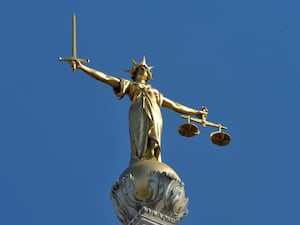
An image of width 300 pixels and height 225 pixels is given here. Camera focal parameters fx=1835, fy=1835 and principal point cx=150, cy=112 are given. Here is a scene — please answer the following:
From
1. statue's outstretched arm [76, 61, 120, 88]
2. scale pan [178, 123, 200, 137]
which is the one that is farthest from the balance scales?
statue's outstretched arm [76, 61, 120, 88]

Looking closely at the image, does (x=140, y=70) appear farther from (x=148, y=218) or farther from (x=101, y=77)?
(x=148, y=218)

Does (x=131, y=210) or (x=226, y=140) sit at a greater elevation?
(x=226, y=140)

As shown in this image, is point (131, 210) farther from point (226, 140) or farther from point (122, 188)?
point (226, 140)

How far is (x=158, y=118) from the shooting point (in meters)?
47.0

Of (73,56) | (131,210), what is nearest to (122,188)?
(131,210)

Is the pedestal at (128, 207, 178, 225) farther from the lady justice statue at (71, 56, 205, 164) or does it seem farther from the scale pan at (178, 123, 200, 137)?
the scale pan at (178, 123, 200, 137)

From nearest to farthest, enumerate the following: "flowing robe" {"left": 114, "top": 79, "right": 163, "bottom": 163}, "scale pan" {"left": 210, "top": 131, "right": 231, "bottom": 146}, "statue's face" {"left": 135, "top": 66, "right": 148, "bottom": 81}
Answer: "flowing robe" {"left": 114, "top": 79, "right": 163, "bottom": 163} < "statue's face" {"left": 135, "top": 66, "right": 148, "bottom": 81} < "scale pan" {"left": 210, "top": 131, "right": 231, "bottom": 146}

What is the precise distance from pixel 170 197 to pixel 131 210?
1.01 m

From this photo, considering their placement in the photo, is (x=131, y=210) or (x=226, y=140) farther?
(x=226, y=140)

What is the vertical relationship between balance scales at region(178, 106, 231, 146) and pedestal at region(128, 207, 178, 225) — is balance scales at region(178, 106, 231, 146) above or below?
above

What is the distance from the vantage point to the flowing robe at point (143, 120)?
152ft

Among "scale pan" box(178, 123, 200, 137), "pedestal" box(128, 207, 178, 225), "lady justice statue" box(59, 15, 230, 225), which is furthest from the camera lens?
"scale pan" box(178, 123, 200, 137)

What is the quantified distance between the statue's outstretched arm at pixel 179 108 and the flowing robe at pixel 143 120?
574mm

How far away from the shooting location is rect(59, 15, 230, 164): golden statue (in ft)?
152
